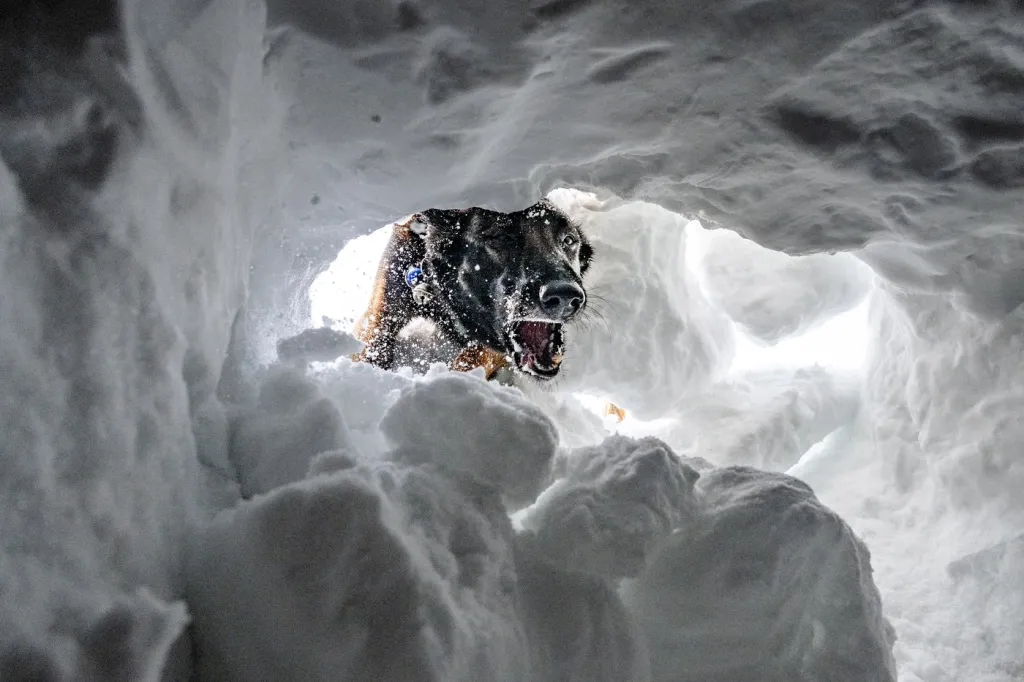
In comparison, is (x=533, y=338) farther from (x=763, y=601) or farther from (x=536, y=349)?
(x=763, y=601)

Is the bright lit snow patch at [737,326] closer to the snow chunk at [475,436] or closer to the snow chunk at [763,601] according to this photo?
the snow chunk at [475,436]

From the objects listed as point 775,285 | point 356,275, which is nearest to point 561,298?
point 356,275

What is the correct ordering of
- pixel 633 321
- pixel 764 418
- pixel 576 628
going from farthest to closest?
pixel 633 321, pixel 764 418, pixel 576 628

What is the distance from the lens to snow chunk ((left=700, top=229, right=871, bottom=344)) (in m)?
4.70

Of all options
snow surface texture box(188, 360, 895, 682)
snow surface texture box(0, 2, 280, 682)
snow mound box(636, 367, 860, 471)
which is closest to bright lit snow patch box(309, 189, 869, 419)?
snow mound box(636, 367, 860, 471)

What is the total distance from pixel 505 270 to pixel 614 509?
220cm

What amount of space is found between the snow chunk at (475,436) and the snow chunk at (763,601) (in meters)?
0.35

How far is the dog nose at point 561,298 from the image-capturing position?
9.90 feet

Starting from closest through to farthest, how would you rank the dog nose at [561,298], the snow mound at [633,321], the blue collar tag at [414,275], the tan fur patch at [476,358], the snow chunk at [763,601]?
1. the snow chunk at [763,601]
2. the dog nose at [561,298]
3. the blue collar tag at [414,275]
4. the tan fur patch at [476,358]
5. the snow mound at [633,321]

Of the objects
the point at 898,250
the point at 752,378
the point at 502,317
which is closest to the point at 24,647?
the point at 898,250

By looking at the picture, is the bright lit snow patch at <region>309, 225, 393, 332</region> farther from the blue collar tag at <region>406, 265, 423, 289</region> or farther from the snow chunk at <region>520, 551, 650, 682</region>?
the snow chunk at <region>520, 551, 650, 682</region>

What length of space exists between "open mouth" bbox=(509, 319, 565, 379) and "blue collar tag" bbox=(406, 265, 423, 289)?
77 cm

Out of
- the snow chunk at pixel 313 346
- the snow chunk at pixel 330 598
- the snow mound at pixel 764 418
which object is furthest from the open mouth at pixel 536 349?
the snow chunk at pixel 330 598

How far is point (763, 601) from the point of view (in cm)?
137
